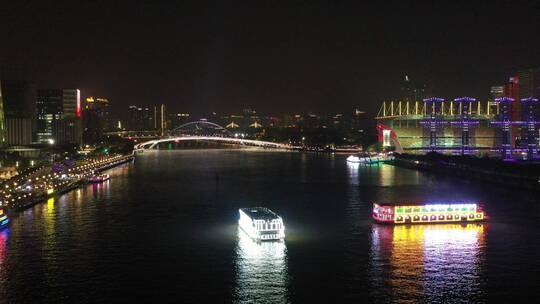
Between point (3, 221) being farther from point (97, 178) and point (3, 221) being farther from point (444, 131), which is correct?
point (444, 131)

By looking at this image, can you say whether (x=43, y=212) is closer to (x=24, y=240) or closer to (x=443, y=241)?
(x=24, y=240)

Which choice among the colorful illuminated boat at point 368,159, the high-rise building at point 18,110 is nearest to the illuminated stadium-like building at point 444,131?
the colorful illuminated boat at point 368,159

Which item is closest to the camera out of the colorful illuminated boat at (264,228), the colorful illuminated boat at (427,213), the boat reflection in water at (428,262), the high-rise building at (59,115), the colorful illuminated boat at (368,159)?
the boat reflection in water at (428,262)

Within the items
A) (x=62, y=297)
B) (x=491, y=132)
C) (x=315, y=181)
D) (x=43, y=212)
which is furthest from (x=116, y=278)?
(x=491, y=132)

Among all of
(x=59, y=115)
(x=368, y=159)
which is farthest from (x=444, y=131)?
(x=59, y=115)

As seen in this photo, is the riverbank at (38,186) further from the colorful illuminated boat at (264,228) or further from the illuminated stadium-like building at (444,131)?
the illuminated stadium-like building at (444,131)

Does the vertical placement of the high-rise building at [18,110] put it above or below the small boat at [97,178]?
above

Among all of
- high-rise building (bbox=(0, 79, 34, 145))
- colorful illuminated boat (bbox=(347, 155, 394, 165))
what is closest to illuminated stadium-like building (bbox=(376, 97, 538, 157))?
colorful illuminated boat (bbox=(347, 155, 394, 165))
